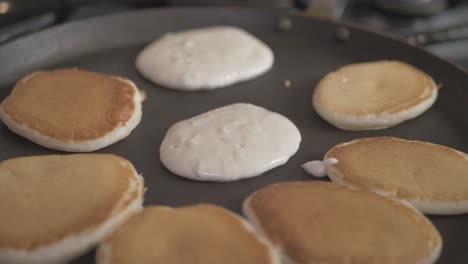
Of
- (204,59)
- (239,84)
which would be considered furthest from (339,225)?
(204,59)

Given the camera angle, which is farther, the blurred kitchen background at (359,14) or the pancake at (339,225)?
the blurred kitchen background at (359,14)

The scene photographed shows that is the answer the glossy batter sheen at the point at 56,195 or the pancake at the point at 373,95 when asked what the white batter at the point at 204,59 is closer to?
the pancake at the point at 373,95

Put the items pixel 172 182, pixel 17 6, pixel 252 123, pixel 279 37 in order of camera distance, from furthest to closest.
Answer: pixel 17 6 < pixel 279 37 < pixel 252 123 < pixel 172 182

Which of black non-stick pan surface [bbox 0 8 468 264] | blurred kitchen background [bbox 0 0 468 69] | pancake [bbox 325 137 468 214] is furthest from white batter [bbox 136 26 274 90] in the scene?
pancake [bbox 325 137 468 214]

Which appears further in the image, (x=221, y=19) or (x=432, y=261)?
(x=221, y=19)

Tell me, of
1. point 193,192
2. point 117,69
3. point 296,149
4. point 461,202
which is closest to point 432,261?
point 461,202

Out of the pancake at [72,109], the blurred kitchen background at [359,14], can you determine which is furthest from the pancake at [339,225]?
the blurred kitchen background at [359,14]

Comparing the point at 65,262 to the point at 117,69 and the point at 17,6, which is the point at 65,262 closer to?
the point at 117,69
